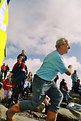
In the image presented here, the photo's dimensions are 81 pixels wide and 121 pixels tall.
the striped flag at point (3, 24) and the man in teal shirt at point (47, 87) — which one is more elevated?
the striped flag at point (3, 24)

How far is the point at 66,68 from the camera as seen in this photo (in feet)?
9.86

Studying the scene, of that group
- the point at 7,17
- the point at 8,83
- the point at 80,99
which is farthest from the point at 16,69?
the point at 80,99

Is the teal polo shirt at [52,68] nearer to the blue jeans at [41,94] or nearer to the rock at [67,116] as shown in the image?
the blue jeans at [41,94]

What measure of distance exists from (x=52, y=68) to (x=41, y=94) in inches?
21.1

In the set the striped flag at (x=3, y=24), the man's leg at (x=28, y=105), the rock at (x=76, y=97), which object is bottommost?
the rock at (x=76, y=97)

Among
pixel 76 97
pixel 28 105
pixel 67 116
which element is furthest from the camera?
pixel 76 97

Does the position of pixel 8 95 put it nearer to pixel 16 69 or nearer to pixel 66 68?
pixel 16 69

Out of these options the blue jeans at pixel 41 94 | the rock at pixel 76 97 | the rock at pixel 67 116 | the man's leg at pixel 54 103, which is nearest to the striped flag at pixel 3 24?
the blue jeans at pixel 41 94

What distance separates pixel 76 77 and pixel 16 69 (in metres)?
9.68

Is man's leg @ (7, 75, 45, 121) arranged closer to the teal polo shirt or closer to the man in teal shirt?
the man in teal shirt

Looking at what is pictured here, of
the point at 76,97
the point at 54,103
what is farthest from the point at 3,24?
the point at 76,97

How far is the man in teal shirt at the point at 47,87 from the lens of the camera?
286cm

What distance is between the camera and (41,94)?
9.46 ft

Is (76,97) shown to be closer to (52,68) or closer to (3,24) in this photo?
(52,68)
